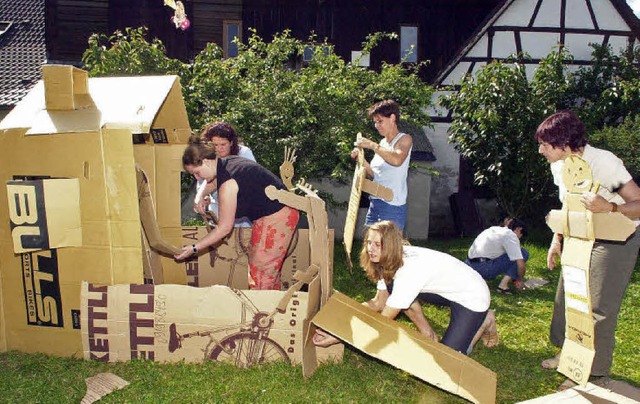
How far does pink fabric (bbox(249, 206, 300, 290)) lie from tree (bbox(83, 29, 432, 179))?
97.6 inches

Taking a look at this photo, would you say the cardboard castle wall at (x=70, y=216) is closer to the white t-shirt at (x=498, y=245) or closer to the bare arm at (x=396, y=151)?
the bare arm at (x=396, y=151)

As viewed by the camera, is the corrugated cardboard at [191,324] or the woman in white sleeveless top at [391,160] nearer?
the corrugated cardboard at [191,324]

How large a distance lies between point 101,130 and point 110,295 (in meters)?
0.98

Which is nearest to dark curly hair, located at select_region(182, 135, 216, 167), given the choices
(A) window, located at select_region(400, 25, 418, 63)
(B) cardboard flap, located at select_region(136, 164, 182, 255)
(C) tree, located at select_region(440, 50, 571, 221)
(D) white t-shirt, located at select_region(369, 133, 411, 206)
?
(B) cardboard flap, located at select_region(136, 164, 182, 255)

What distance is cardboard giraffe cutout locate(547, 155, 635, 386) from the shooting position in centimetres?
308

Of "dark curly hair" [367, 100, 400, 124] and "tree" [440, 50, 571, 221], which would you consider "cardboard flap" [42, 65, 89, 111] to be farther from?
"tree" [440, 50, 571, 221]

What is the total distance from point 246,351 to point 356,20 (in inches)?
444

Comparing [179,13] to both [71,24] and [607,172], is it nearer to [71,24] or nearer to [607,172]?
[71,24]

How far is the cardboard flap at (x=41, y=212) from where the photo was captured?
352cm

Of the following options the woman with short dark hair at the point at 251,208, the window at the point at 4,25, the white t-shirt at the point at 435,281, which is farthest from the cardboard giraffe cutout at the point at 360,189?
the window at the point at 4,25

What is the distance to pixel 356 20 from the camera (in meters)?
13.7

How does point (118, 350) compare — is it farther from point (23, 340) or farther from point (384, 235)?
point (384, 235)

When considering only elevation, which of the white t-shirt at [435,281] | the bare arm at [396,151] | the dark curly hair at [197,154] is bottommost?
the white t-shirt at [435,281]

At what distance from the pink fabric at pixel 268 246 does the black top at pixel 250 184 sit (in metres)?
0.05
